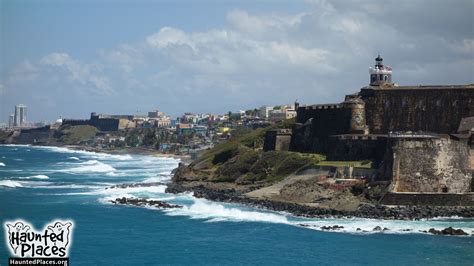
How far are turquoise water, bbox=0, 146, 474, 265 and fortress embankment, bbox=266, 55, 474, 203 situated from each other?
548 cm

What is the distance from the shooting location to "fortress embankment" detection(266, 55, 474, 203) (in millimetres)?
47906

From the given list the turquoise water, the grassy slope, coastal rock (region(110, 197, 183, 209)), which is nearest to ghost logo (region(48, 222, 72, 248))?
the turquoise water

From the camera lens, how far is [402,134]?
5241 cm

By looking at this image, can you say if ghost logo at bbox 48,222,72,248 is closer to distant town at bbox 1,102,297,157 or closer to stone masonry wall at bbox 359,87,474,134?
stone masonry wall at bbox 359,87,474,134

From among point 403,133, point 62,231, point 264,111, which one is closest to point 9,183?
point 403,133

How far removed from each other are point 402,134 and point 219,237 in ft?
57.5

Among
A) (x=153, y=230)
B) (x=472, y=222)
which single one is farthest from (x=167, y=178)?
(x=472, y=222)

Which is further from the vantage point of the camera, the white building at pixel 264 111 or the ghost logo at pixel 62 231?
the white building at pixel 264 111

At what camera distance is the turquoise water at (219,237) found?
3559 centimetres

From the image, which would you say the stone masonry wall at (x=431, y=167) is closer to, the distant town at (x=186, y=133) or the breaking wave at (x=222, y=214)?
the breaking wave at (x=222, y=214)

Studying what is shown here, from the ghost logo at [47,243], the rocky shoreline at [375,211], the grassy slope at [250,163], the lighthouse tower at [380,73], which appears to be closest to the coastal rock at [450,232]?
the rocky shoreline at [375,211]

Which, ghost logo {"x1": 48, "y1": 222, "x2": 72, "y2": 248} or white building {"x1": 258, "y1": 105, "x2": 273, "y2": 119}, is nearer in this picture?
ghost logo {"x1": 48, "y1": 222, "x2": 72, "y2": 248}

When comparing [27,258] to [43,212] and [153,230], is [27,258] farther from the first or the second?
[43,212]

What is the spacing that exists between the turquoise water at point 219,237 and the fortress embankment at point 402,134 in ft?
18.0
